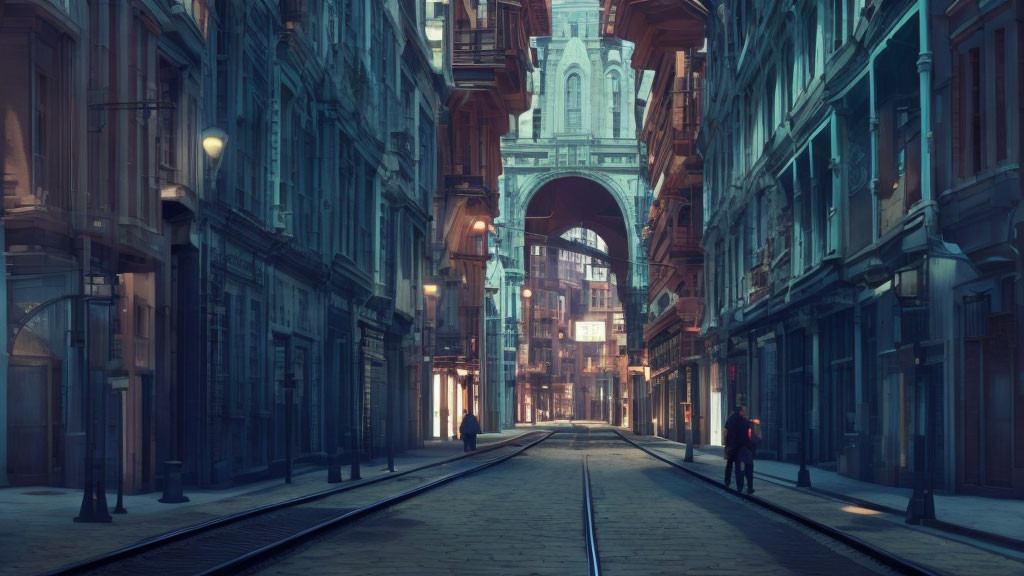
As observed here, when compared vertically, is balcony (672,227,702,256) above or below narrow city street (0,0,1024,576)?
above

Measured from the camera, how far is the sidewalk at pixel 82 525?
12523 millimetres

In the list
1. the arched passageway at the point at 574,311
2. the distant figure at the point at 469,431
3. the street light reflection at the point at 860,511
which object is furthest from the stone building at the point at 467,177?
the street light reflection at the point at 860,511

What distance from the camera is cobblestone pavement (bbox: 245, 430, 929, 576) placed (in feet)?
41.1

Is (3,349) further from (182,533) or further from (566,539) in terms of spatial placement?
(566,539)

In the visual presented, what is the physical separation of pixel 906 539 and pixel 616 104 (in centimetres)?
8992

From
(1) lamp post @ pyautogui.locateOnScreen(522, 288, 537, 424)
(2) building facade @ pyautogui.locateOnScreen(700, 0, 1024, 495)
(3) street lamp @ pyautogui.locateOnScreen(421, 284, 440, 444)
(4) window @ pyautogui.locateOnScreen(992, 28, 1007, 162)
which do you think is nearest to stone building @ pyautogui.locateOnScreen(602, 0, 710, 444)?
(3) street lamp @ pyautogui.locateOnScreen(421, 284, 440, 444)

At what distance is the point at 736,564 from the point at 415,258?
39740 mm

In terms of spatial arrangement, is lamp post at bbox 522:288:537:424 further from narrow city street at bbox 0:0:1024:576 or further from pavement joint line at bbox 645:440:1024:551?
pavement joint line at bbox 645:440:1024:551

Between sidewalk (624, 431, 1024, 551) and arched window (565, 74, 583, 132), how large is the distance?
235ft

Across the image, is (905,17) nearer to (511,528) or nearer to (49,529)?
(511,528)

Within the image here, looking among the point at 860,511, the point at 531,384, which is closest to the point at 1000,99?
the point at 860,511

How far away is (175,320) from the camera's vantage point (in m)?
23.0

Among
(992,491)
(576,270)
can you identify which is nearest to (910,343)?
(992,491)

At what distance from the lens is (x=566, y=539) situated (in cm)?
1535
